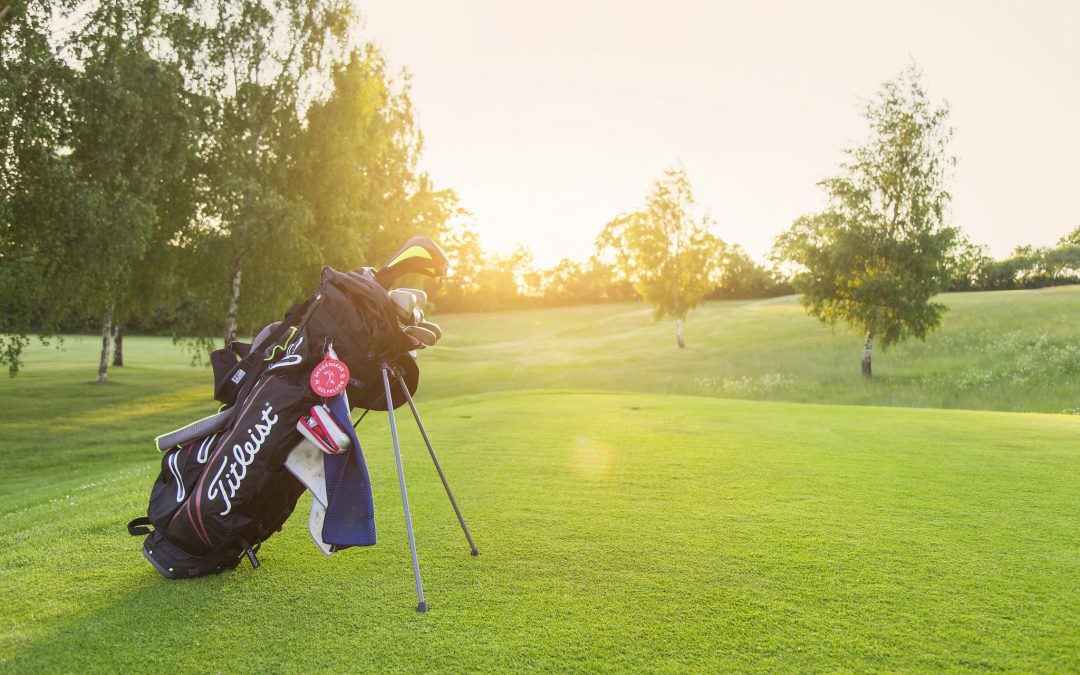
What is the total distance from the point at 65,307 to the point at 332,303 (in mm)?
14258

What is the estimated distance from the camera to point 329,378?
3.08m

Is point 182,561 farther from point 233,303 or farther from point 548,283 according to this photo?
point 548,283

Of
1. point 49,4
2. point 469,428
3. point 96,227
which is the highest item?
point 49,4

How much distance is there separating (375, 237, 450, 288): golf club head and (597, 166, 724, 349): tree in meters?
35.5

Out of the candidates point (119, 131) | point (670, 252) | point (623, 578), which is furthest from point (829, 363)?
point (623, 578)

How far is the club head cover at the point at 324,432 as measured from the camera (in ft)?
9.77

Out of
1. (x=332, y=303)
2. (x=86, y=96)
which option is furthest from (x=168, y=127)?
(x=332, y=303)

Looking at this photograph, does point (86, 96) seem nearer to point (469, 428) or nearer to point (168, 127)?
point (168, 127)

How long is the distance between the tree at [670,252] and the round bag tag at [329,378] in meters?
36.1

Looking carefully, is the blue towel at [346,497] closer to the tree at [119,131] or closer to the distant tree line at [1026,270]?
the tree at [119,131]

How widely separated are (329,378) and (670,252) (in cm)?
3744

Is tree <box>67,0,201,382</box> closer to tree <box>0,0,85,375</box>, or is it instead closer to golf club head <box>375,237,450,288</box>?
tree <box>0,0,85,375</box>

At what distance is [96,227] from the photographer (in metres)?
13.1

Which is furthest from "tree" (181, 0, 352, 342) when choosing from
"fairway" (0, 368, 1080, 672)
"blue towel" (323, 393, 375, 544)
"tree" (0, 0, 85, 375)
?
"blue towel" (323, 393, 375, 544)
